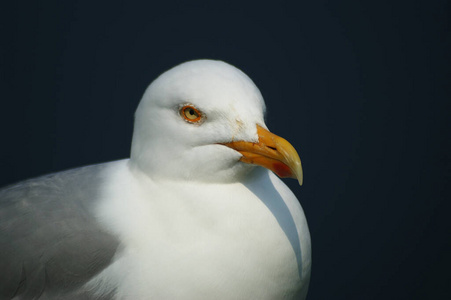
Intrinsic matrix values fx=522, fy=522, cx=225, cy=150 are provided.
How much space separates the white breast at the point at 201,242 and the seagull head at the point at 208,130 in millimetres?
69

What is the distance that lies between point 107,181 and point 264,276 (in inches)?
24.4

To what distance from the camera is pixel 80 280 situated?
A: 162 centimetres

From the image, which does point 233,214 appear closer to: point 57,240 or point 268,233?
point 268,233

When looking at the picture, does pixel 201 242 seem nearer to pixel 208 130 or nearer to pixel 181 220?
pixel 181 220

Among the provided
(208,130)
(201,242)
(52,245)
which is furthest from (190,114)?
(52,245)

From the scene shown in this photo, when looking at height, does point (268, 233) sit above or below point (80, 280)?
above

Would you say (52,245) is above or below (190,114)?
below

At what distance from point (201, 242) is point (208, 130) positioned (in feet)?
1.14

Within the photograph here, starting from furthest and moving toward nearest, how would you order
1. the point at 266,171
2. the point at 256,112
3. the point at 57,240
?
1. the point at 266,171
2. the point at 57,240
3. the point at 256,112

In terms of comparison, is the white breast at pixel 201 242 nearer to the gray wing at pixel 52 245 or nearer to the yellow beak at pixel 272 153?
the gray wing at pixel 52 245

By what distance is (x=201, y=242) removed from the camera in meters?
1.60

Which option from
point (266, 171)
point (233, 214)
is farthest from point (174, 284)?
point (266, 171)

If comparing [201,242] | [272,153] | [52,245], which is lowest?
[52,245]

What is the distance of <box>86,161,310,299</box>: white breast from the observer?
61.7 inches
